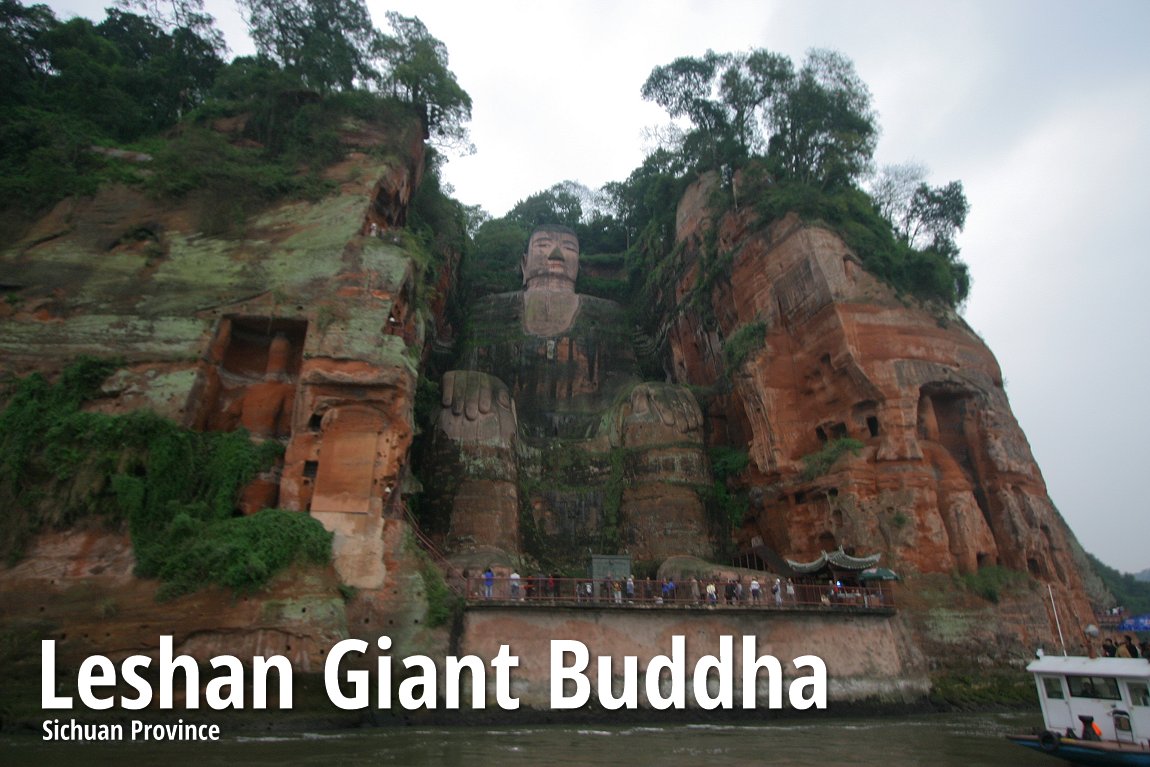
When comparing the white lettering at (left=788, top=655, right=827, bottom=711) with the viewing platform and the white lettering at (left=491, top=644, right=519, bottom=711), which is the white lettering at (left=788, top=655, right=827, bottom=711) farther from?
the white lettering at (left=491, top=644, right=519, bottom=711)

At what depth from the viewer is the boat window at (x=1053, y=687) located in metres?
12.1

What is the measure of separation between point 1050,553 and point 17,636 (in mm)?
29159

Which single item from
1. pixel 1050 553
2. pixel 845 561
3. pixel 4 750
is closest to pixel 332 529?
pixel 4 750

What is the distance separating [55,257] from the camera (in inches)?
807

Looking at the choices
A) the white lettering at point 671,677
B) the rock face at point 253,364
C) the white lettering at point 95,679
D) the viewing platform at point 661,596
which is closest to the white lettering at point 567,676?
the viewing platform at point 661,596

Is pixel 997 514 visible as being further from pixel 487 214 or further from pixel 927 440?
pixel 487 214

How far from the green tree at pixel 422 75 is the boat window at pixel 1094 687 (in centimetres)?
2771

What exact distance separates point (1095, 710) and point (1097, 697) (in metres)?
0.21

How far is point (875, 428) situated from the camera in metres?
25.4

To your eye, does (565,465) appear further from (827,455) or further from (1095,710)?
(1095,710)

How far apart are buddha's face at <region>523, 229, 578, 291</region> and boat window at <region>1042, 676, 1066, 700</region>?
32.8m

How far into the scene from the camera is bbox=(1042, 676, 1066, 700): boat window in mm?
12102

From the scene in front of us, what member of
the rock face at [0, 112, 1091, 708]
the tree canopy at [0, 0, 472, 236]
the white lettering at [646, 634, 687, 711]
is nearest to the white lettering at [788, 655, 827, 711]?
the rock face at [0, 112, 1091, 708]

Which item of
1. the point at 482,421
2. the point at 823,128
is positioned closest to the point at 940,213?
the point at 823,128
